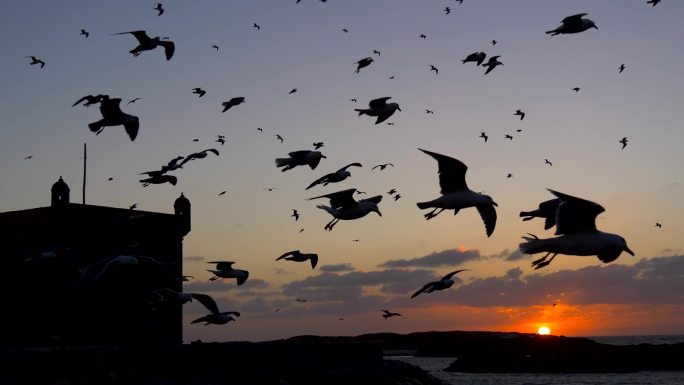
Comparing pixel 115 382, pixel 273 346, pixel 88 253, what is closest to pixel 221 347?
pixel 273 346

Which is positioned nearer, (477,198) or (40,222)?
(477,198)

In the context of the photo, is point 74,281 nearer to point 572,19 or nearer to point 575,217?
point 572,19

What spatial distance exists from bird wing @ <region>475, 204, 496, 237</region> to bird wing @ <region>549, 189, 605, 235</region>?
4373 millimetres

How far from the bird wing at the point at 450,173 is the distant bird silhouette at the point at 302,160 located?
5098mm

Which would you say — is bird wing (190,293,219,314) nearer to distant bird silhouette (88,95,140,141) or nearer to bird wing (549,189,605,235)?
distant bird silhouette (88,95,140,141)

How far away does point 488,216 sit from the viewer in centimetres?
2175

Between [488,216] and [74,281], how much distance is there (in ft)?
55.8

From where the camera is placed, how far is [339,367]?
3306 centimetres

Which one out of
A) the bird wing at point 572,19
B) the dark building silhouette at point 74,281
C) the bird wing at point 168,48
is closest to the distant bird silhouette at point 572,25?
the bird wing at point 572,19

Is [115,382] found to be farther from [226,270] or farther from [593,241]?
[593,241]

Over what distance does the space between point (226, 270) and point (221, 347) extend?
2.48 m

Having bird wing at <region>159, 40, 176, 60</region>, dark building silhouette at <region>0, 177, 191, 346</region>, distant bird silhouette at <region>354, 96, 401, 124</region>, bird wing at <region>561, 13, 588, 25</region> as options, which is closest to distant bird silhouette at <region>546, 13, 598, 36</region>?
bird wing at <region>561, 13, 588, 25</region>

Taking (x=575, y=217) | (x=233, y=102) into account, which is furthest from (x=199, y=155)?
(x=575, y=217)

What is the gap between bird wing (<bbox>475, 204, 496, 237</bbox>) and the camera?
21.7 meters
